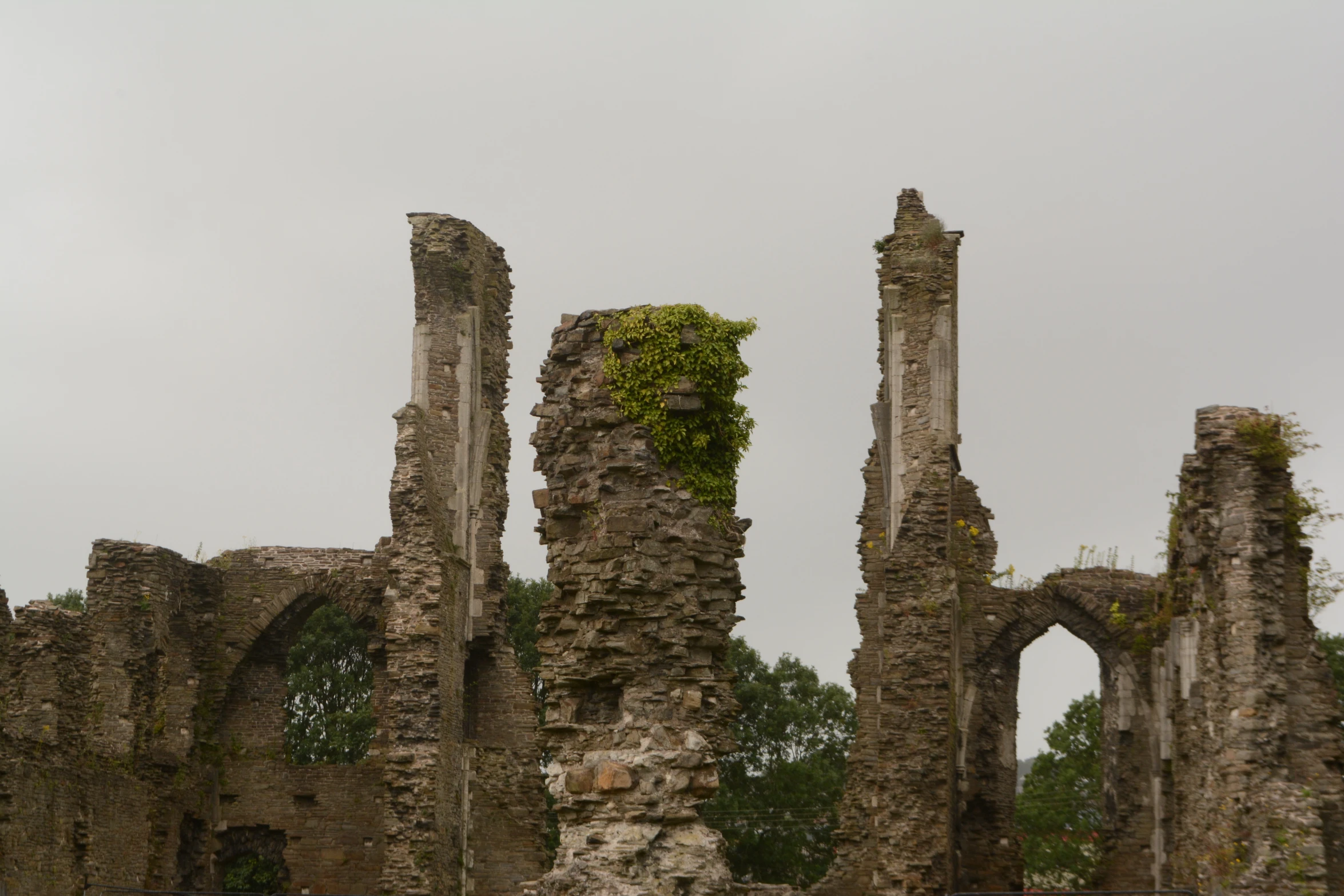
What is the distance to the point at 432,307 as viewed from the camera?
24703 mm

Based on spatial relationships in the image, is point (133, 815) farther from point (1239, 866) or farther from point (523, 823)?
point (1239, 866)

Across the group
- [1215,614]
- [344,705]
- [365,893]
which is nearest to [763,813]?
[344,705]

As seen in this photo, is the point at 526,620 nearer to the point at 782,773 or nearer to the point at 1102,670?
the point at 782,773

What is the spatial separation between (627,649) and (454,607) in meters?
12.3

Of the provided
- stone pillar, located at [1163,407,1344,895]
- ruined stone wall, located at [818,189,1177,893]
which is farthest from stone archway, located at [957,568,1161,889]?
stone pillar, located at [1163,407,1344,895]

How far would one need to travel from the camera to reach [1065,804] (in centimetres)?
3572

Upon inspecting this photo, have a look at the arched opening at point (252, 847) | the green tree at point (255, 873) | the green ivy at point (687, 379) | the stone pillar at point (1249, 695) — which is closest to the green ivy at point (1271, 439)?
the stone pillar at point (1249, 695)

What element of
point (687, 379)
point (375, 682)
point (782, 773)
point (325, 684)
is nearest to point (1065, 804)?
point (782, 773)

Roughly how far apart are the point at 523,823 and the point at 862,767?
15.9 ft

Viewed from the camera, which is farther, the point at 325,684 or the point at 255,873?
the point at 325,684

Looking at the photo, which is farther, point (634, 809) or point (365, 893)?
point (365, 893)

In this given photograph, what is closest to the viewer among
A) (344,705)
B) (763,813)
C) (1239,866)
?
(1239,866)

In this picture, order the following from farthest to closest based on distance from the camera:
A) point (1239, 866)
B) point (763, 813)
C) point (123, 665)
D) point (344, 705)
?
1. point (344, 705)
2. point (763, 813)
3. point (123, 665)
4. point (1239, 866)

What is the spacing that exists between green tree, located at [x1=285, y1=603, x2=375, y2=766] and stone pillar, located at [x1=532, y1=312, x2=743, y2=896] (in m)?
24.4
